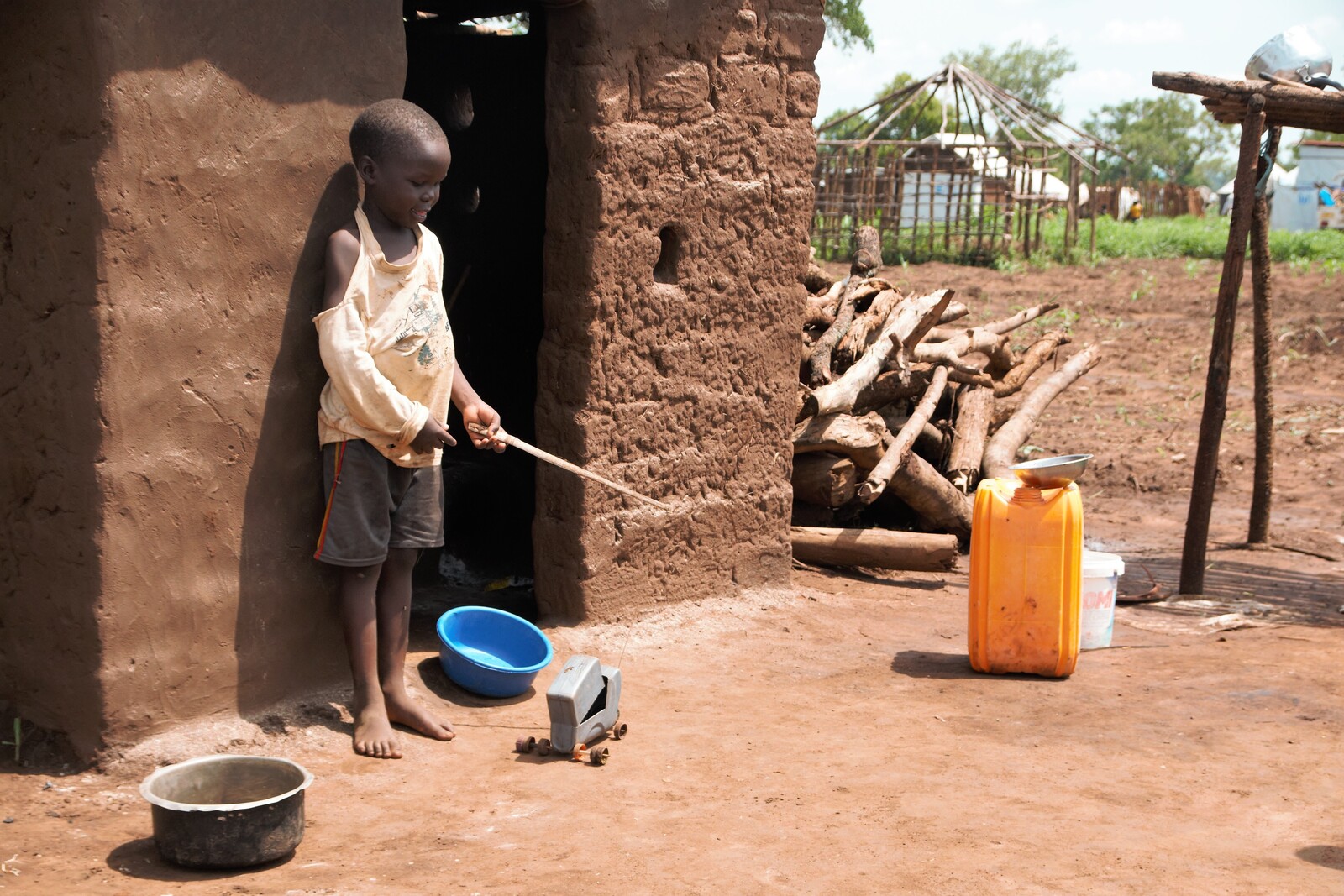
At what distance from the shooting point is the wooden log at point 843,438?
612 centimetres

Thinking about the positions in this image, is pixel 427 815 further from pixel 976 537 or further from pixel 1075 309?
pixel 1075 309

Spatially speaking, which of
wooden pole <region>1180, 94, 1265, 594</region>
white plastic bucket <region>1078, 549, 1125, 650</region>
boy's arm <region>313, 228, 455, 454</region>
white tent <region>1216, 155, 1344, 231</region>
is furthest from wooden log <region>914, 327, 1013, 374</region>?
white tent <region>1216, 155, 1344, 231</region>

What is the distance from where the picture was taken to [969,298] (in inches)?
628

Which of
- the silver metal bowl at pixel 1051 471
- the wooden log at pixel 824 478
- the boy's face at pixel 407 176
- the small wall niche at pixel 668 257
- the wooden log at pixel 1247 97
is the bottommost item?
the wooden log at pixel 824 478

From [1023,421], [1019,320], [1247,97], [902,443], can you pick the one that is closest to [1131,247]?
[1019,320]

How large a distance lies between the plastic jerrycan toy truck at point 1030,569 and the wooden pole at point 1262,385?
121 inches

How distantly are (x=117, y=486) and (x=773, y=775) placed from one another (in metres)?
1.91

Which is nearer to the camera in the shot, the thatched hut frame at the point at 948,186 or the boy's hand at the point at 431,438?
the boy's hand at the point at 431,438

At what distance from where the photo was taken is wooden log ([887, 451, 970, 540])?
6.49 m

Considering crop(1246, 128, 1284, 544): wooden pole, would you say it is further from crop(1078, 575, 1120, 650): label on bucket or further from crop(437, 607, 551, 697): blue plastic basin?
crop(437, 607, 551, 697): blue plastic basin

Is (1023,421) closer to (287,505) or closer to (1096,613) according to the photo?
(1096,613)

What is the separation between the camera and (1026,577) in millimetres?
4641

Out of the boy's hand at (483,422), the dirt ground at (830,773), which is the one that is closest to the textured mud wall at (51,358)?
the dirt ground at (830,773)

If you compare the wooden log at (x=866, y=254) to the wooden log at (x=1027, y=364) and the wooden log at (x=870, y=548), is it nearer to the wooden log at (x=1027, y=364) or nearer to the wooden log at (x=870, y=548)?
the wooden log at (x=1027, y=364)
